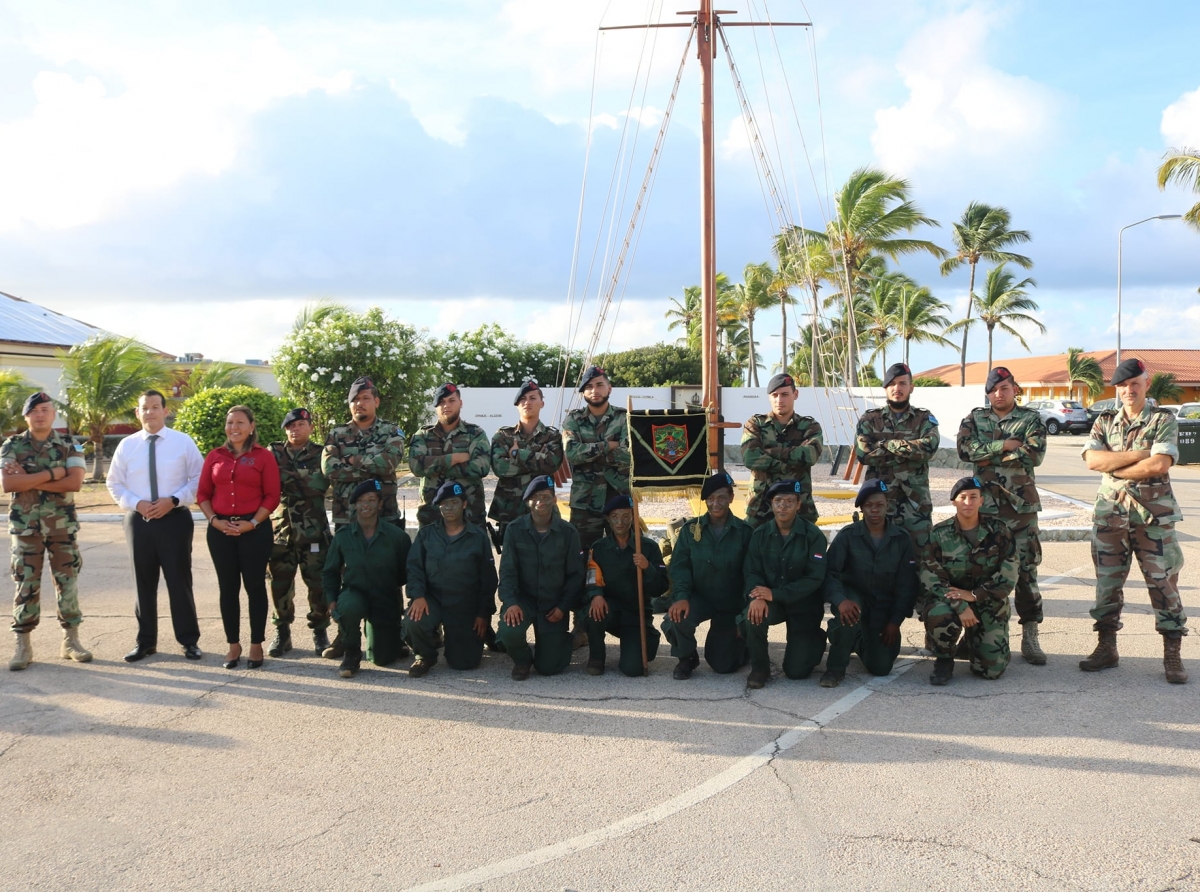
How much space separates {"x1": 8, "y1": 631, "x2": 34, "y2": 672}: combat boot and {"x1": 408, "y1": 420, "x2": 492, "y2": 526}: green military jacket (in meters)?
2.70

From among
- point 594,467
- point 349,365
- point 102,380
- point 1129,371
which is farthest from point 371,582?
point 102,380

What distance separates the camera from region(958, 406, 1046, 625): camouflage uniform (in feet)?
20.8

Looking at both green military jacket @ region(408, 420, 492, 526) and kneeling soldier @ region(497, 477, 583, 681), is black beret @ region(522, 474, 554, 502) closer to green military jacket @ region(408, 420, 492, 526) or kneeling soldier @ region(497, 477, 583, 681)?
kneeling soldier @ region(497, 477, 583, 681)

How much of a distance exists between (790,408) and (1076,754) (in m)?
3.10

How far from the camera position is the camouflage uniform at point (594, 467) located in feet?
22.9

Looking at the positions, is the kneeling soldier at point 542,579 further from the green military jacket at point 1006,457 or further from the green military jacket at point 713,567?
the green military jacket at point 1006,457

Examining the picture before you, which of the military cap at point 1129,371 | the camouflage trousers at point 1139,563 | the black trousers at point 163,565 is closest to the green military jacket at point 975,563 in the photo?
the camouflage trousers at point 1139,563

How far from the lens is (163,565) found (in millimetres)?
6422

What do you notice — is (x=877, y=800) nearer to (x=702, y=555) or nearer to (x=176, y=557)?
(x=702, y=555)

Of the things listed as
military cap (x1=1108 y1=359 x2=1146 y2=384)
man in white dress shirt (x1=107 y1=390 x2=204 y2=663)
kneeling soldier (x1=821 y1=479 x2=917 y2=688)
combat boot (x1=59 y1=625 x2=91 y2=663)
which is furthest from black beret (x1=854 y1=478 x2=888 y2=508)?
combat boot (x1=59 y1=625 x2=91 y2=663)

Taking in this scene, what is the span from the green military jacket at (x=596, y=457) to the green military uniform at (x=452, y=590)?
107 cm

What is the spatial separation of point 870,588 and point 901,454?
122cm

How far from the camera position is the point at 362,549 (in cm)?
628

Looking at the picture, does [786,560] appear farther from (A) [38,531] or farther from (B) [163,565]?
(A) [38,531]
